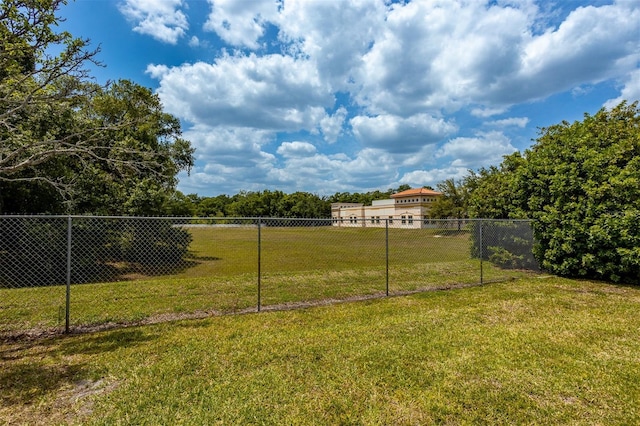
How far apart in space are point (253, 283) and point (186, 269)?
173 inches

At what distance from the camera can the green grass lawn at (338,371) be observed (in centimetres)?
260

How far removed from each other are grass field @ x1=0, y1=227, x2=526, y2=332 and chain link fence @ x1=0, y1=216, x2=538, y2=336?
0.03 metres

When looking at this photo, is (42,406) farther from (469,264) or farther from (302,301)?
(469,264)

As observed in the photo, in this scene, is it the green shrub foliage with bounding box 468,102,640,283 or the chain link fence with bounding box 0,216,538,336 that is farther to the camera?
the green shrub foliage with bounding box 468,102,640,283

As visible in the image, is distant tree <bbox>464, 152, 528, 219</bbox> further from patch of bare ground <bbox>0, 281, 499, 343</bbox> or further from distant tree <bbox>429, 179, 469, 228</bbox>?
distant tree <bbox>429, 179, 469, 228</bbox>

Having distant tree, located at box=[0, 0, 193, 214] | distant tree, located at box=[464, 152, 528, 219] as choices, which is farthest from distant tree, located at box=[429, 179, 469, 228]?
distant tree, located at box=[0, 0, 193, 214]

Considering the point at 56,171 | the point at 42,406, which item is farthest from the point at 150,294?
the point at 56,171

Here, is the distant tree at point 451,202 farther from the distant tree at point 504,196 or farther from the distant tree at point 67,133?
the distant tree at point 67,133

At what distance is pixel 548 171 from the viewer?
9195mm

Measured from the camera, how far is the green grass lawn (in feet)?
8.52

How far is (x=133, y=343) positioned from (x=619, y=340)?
6450 millimetres

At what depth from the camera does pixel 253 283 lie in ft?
26.4

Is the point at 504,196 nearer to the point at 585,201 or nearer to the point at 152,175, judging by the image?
the point at 585,201

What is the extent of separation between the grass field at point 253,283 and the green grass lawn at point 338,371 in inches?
40.3
